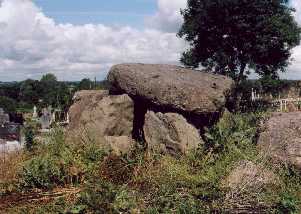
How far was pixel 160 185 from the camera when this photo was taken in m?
8.38

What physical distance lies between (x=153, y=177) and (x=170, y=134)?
170cm

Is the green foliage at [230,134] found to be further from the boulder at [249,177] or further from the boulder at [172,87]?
the boulder at [249,177]

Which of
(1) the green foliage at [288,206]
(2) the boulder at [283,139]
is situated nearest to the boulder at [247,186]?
(1) the green foliage at [288,206]

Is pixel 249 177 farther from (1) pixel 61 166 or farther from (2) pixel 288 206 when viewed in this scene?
(1) pixel 61 166

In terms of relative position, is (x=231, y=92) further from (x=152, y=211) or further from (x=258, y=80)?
(x=258, y=80)

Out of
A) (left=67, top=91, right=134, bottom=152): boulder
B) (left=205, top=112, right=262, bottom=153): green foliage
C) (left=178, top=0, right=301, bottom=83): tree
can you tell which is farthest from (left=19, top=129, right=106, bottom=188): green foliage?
(left=178, top=0, right=301, bottom=83): tree

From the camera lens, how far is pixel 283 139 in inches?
374

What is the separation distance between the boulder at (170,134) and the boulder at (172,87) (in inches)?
11.9

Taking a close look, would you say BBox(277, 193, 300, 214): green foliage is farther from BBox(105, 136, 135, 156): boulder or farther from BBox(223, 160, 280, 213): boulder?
BBox(105, 136, 135, 156): boulder

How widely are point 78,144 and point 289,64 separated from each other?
26.0 metres

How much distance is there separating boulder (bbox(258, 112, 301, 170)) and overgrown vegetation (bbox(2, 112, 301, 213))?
0.21m

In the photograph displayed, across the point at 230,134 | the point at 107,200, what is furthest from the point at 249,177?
the point at 107,200

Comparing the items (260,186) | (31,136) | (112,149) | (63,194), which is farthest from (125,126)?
(260,186)

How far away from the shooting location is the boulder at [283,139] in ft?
29.9
